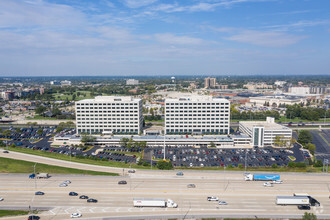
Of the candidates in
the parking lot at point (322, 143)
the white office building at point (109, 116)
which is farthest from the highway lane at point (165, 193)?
the white office building at point (109, 116)

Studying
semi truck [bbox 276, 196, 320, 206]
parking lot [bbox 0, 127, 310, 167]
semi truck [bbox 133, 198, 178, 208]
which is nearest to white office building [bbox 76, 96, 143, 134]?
parking lot [bbox 0, 127, 310, 167]

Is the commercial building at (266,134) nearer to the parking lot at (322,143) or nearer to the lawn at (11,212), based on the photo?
the parking lot at (322,143)

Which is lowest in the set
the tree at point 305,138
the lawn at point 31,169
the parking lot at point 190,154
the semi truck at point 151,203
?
the parking lot at point 190,154

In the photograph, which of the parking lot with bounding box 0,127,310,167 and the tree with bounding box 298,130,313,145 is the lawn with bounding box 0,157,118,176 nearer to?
the parking lot with bounding box 0,127,310,167

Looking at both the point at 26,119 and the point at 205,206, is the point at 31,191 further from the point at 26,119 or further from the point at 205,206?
the point at 26,119

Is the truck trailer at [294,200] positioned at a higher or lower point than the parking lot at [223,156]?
higher

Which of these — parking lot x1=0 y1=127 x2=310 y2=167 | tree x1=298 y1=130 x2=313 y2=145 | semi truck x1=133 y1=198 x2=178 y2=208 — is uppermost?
tree x1=298 y1=130 x2=313 y2=145
